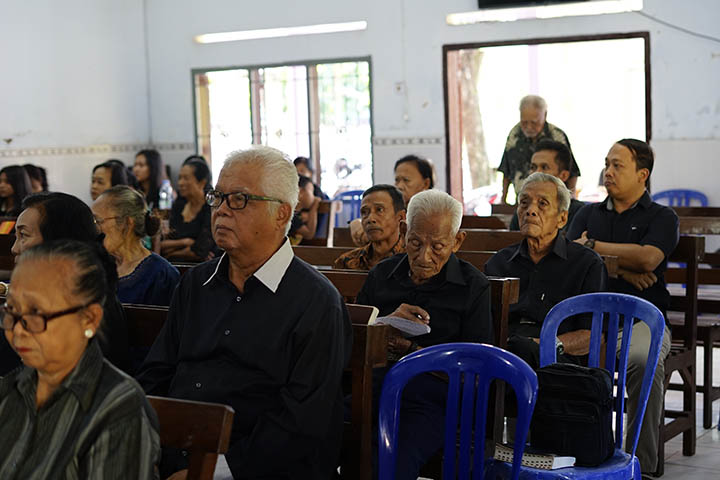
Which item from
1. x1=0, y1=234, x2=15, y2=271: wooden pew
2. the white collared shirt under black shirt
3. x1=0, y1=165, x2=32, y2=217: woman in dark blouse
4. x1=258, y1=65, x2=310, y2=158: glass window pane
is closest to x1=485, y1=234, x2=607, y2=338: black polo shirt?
the white collared shirt under black shirt

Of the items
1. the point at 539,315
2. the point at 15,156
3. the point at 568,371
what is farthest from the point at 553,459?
the point at 15,156

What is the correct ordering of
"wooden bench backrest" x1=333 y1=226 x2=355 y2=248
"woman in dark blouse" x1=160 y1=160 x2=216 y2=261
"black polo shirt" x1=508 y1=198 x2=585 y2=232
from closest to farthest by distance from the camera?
"black polo shirt" x1=508 y1=198 x2=585 y2=232 < "wooden bench backrest" x1=333 y1=226 x2=355 y2=248 < "woman in dark blouse" x1=160 y1=160 x2=216 y2=261

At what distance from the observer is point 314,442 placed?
2.46 m

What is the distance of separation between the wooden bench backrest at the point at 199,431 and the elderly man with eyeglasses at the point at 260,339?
45cm

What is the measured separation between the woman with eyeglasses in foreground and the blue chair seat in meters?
1.25

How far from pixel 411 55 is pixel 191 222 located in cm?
376

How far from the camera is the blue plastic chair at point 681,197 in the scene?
823cm

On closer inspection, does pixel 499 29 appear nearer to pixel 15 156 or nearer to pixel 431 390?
pixel 15 156

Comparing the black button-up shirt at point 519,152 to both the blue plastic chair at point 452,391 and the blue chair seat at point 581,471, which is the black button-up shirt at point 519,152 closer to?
the blue chair seat at point 581,471

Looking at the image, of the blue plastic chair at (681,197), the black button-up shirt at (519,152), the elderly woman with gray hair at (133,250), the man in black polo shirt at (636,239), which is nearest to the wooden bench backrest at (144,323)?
the elderly woman with gray hair at (133,250)

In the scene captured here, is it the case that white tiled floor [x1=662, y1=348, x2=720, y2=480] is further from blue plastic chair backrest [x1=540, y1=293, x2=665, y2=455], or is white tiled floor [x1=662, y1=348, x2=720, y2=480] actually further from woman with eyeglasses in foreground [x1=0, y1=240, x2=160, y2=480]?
woman with eyeglasses in foreground [x1=0, y1=240, x2=160, y2=480]

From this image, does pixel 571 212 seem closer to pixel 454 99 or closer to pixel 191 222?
pixel 191 222

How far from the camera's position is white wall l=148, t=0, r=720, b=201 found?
8234mm

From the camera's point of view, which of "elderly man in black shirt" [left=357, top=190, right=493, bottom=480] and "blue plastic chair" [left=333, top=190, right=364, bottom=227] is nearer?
"elderly man in black shirt" [left=357, top=190, right=493, bottom=480]
